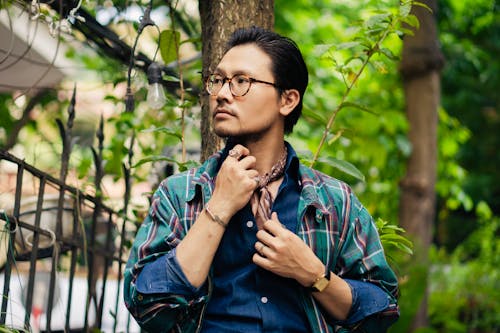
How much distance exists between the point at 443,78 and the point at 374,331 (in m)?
15.1

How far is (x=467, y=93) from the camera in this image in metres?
17.3

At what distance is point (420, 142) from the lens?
8.16 metres

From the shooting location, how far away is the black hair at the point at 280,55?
7.73 ft

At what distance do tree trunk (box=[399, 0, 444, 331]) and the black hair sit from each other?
5.76 m

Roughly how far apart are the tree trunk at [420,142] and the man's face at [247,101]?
5.89m

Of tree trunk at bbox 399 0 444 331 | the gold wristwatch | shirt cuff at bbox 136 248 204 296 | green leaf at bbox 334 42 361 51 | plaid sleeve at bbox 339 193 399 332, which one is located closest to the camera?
shirt cuff at bbox 136 248 204 296

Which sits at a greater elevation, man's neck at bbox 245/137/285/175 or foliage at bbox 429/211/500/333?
man's neck at bbox 245/137/285/175

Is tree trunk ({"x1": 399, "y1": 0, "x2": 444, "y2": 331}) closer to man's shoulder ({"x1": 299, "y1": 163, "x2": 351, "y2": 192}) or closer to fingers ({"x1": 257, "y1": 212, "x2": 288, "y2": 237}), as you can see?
man's shoulder ({"x1": 299, "y1": 163, "x2": 351, "y2": 192})

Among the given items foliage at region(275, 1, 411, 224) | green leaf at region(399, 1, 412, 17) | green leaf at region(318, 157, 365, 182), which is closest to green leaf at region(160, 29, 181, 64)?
green leaf at region(318, 157, 365, 182)

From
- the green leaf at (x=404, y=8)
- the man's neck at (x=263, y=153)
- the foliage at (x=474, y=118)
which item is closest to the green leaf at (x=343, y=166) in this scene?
the green leaf at (x=404, y=8)

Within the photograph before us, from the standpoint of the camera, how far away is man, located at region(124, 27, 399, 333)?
6.68 feet

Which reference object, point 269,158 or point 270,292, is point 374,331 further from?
point 269,158

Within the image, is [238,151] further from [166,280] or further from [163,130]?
[163,130]

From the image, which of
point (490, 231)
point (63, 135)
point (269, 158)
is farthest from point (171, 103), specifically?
point (490, 231)
